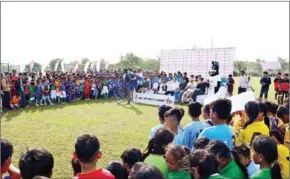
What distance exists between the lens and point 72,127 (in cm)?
1034

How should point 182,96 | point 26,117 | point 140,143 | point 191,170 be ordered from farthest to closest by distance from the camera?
point 182,96 < point 26,117 < point 140,143 < point 191,170

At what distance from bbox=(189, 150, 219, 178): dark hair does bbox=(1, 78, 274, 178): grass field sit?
3.75m

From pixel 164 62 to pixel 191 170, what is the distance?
22.9 m

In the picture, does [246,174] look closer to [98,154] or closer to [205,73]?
[98,154]

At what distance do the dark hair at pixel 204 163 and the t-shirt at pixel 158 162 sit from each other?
1.41ft

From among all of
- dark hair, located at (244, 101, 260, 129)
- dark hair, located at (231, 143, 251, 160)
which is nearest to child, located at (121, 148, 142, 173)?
dark hair, located at (231, 143, 251, 160)

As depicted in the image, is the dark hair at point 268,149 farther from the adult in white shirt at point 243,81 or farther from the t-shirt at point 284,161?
the adult in white shirt at point 243,81

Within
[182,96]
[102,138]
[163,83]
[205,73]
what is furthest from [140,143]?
[205,73]

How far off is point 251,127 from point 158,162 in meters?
1.56

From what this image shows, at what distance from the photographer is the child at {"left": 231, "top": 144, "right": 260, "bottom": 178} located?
3357 millimetres

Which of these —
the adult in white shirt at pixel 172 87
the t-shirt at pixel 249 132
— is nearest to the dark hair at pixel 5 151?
the t-shirt at pixel 249 132

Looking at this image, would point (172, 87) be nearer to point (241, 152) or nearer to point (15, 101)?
point (15, 101)

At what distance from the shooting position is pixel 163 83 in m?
19.4

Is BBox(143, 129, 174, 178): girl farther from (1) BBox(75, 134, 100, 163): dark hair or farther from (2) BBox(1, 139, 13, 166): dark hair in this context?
(2) BBox(1, 139, 13, 166): dark hair
